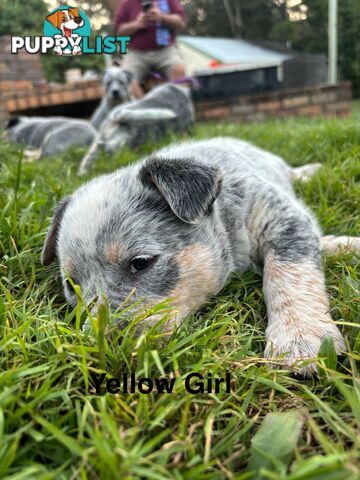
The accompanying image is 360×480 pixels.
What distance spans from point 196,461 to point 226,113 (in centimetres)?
1177

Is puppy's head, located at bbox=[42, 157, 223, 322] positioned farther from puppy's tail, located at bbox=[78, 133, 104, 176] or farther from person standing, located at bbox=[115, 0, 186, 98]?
person standing, located at bbox=[115, 0, 186, 98]

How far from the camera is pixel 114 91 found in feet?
36.8

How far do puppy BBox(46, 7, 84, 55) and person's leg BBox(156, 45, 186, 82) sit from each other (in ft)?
18.9

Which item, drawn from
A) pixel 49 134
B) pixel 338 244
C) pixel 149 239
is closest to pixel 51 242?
pixel 149 239

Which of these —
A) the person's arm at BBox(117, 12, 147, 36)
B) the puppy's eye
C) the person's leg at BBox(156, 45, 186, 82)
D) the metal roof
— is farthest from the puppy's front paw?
the metal roof

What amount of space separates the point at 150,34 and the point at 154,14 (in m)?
0.78

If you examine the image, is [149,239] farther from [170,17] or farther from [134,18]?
[134,18]

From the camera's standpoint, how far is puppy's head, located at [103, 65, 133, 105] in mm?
11250

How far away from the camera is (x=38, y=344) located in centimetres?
200

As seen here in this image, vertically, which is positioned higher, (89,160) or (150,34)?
(150,34)

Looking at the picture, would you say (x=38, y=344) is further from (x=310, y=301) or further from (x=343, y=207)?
(x=343, y=207)

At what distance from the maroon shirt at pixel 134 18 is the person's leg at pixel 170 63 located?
0.26 metres

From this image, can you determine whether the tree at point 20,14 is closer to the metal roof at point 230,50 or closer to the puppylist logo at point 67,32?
the puppylist logo at point 67,32

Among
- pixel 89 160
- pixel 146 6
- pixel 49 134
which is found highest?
pixel 146 6
